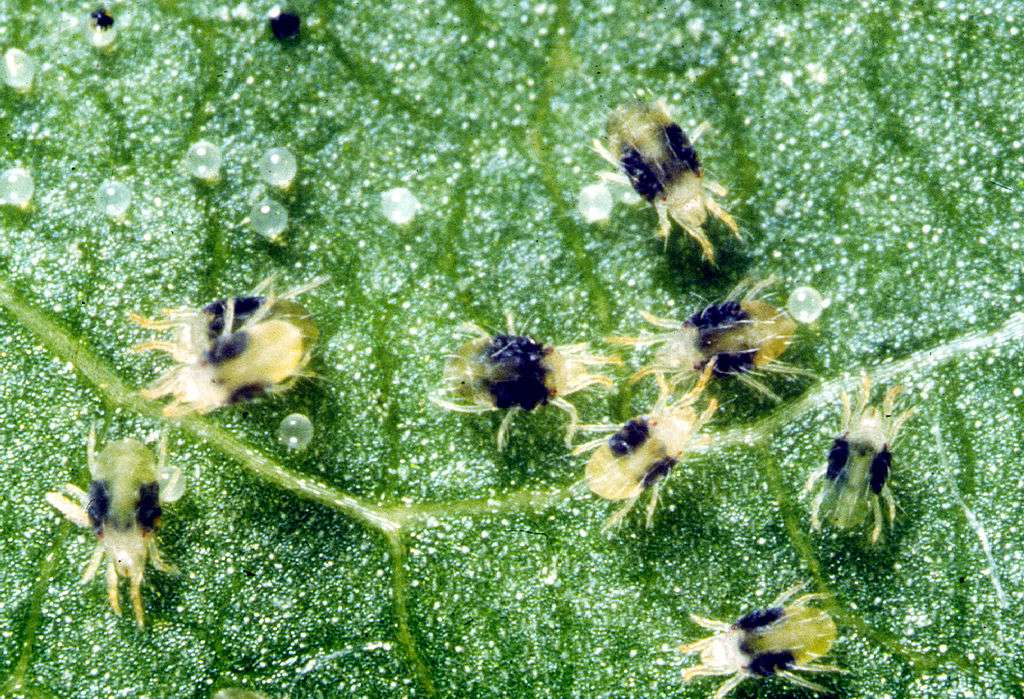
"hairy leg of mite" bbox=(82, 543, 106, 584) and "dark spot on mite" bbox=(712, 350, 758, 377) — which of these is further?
"hairy leg of mite" bbox=(82, 543, 106, 584)

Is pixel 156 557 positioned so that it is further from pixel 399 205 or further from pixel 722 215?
pixel 722 215

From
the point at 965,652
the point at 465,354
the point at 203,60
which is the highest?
the point at 203,60

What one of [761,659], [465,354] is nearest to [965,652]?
[761,659]

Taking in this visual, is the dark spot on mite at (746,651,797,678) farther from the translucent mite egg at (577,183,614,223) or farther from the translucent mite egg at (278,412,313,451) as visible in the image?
the translucent mite egg at (278,412,313,451)

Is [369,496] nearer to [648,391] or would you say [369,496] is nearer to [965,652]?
[648,391]

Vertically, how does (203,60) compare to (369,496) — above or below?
above

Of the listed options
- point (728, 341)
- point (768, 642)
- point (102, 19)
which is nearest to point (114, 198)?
point (102, 19)

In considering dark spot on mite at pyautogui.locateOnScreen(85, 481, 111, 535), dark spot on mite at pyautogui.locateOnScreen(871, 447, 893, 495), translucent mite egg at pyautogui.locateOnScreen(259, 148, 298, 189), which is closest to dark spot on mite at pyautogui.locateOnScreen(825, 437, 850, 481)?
dark spot on mite at pyautogui.locateOnScreen(871, 447, 893, 495)
